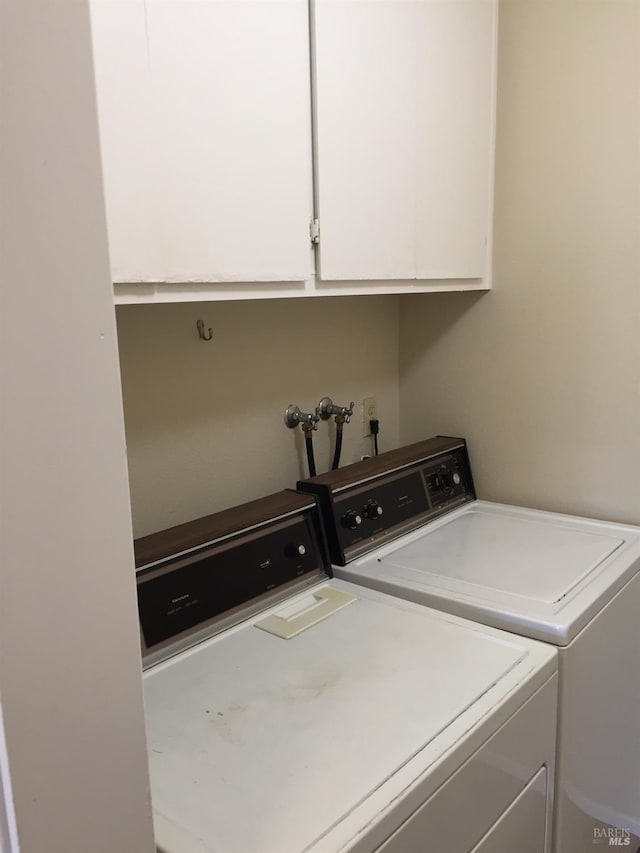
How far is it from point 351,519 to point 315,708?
0.61 meters

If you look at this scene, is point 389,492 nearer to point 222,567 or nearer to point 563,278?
point 222,567

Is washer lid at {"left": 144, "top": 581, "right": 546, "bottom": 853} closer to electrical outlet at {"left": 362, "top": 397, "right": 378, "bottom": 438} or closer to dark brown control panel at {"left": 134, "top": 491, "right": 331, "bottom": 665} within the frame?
dark brown control panel at {"left": 134, "top": 491, "right": 331, "bottom": 665}

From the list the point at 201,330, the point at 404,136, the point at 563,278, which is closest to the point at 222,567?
the point at 201,330

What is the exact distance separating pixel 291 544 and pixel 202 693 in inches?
17.5

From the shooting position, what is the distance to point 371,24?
138cm

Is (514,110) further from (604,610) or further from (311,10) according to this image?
(604,610)

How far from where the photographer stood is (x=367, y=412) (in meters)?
2.11

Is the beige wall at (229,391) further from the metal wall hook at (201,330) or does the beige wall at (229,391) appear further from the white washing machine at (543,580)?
the white washing machine at (543,580)

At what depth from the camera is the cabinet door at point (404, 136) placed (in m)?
1.33

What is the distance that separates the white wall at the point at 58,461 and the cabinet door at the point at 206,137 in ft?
1.65

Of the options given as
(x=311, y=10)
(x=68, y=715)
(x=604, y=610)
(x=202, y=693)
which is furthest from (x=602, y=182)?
(x=68, y=715)

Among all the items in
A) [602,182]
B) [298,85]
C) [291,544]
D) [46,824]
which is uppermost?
[298,85]

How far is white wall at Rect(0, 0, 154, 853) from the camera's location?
47cm

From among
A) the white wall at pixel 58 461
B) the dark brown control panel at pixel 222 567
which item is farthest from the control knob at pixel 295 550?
the white wall at pixel 58 461
